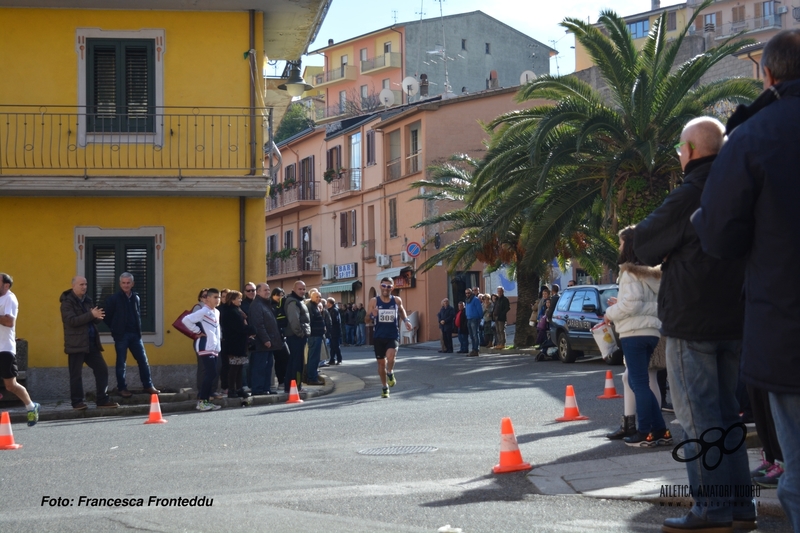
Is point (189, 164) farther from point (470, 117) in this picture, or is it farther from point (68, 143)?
point (470, 117)

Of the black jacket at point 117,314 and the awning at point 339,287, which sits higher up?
the awning at point 339,287

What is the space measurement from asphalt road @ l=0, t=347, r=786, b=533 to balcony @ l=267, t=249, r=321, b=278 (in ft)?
135

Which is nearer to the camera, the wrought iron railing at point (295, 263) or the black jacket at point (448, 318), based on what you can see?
the black jacket at point (448, 318)

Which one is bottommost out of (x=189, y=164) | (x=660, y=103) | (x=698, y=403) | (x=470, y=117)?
(x=698, y=403)

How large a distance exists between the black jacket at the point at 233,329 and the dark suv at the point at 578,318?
8.73m

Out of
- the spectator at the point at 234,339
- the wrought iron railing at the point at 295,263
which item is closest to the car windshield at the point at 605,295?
the spectator at the point at 234,339

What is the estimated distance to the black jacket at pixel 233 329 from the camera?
16.4m

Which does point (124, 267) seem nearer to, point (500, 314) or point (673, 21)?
point (500, 314)

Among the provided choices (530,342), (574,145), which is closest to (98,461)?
(574,145)

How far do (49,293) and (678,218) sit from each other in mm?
15262

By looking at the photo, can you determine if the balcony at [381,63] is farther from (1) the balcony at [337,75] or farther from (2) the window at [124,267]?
(2) the window at [124,267]

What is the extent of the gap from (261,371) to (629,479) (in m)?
11.0

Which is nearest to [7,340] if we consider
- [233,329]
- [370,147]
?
[233,329]

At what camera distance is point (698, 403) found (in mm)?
5332
